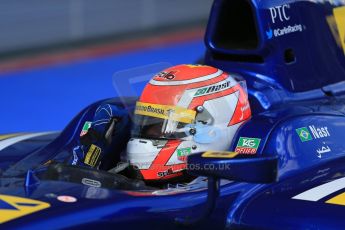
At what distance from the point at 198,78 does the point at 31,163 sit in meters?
0.73

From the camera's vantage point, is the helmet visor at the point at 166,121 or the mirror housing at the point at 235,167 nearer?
the mirror housing at the point at 235,167

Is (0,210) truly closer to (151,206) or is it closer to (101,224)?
(101,224)

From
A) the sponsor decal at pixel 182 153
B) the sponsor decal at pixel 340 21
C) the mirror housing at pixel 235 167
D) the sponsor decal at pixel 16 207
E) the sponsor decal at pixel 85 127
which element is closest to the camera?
the mirror housing at pixel 235 167

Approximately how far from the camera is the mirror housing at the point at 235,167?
224cm

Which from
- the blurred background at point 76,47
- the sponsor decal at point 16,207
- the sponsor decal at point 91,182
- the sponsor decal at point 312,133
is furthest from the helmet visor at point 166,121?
the blurred background at point 76,47

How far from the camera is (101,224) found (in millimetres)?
2457

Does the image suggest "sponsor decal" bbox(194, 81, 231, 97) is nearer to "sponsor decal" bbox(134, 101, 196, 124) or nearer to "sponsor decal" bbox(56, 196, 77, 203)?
"sponsor decal" bbox(134, 101, 196, 124)

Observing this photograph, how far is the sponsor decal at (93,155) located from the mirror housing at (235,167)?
0.71 m

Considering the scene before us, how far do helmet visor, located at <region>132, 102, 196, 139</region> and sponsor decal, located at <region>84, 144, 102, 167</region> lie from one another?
0.67 ft

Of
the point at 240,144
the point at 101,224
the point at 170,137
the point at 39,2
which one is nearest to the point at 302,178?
the point at 240,144

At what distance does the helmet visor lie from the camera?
9.25ft

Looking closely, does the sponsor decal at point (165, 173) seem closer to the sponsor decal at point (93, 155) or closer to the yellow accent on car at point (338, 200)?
the sponsor decal at point (93, 155)

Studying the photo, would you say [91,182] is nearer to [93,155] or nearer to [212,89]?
[93,155]

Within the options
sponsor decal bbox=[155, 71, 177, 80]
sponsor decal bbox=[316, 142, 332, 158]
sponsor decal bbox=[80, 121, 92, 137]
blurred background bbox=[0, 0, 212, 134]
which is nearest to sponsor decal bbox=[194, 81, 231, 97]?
sponsor decal bbox=[155, 71, 177, 80]
